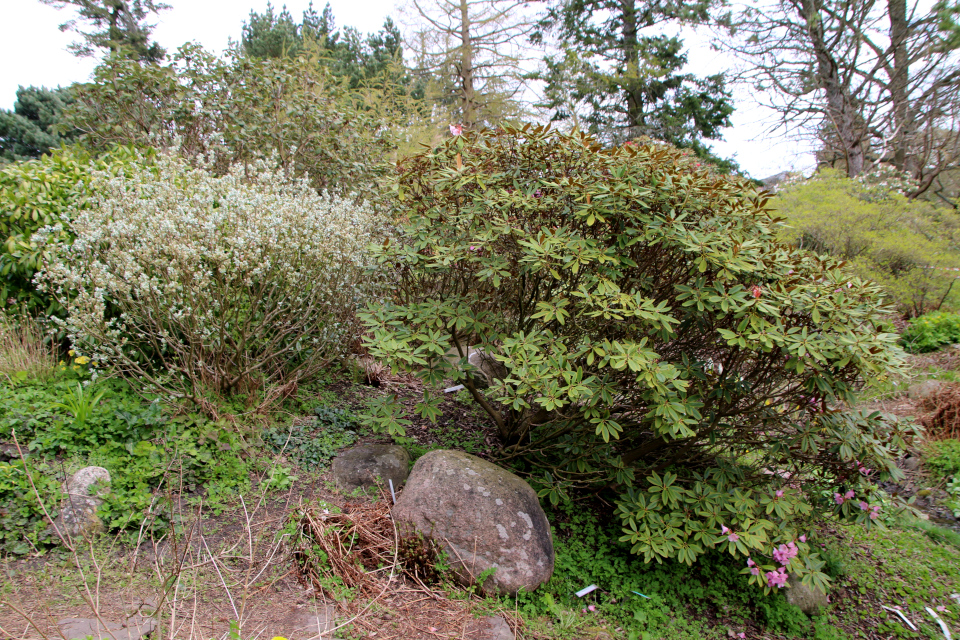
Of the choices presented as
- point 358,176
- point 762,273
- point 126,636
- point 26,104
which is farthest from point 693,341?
point 26,104

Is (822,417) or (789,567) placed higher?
(822,417)

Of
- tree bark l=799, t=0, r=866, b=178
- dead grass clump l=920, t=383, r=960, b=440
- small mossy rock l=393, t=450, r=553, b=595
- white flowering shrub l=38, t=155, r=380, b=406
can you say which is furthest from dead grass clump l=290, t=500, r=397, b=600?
tree bark l=799, t=0, r=866, b=178

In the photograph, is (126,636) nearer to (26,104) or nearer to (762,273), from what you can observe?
(762,273)

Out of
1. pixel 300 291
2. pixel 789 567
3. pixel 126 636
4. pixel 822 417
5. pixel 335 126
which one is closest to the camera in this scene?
pixel 126 636

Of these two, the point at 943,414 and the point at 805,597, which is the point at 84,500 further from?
the point at 943,414

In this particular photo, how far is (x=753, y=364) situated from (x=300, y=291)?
3.17 m

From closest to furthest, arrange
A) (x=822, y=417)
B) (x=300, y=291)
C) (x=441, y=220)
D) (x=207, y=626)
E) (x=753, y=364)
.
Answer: (x=207, y=626) < (x=822, y=417) < (x=753, y=364) < (x=441, y=220) < (x=300, y=291)

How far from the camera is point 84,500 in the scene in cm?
278

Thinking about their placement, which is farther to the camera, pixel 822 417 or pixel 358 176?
pixel 358 176

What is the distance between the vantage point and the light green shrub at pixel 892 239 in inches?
311

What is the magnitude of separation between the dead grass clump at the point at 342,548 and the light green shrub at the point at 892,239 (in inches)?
301

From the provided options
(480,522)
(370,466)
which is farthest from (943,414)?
(370,466)

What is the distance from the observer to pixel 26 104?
62.5 ft

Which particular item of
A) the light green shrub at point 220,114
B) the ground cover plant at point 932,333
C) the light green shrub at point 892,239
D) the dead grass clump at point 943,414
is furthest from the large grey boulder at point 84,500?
the ground cover plant at point 932,333
